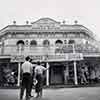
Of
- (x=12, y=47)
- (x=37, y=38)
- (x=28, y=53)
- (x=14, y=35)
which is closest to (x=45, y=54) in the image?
(x=28, y=53)

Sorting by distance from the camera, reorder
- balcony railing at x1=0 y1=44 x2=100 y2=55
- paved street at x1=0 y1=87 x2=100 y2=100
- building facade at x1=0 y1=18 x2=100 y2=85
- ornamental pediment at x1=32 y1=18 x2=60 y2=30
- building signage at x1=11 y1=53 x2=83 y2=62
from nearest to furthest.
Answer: paved street at x1=0 y1=87 x2=100 y2=100 → building signage at x1=11 y1=53 x2=83 y2=62 → building facade at x1=0 y1=18 x2=100 y2=85 → balcony railing at x1=0 y1=44 x2=100 y2=55 → ornamental pediment at x1=32 y1=18 x2=60 y2=30

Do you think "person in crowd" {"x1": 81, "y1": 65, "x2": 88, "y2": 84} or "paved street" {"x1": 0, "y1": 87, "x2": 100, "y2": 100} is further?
"person in crowd" {"x1": 81, "y1": 65, "x2": 88, "y2": 84}

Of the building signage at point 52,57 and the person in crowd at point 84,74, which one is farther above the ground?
→ the building signage at point 52,57

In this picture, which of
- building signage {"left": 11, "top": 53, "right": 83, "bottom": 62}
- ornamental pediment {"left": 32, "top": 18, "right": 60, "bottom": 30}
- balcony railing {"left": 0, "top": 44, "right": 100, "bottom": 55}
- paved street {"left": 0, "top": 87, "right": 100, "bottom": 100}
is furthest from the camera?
ornamental pediment {"left": 32, "top": 18, "right": 60, "bottom": 30}

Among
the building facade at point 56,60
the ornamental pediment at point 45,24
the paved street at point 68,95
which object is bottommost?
the paved street at point 68,95

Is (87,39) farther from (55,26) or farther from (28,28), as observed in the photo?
(28,28)

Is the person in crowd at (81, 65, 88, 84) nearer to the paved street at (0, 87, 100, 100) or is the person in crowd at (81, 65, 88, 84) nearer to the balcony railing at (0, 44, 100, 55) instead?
the balcony railing at (0, 44, 100, 55)

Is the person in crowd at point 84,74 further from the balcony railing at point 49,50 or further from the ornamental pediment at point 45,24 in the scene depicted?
the ornamental pediment at point 45,24

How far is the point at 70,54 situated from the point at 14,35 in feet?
34.8

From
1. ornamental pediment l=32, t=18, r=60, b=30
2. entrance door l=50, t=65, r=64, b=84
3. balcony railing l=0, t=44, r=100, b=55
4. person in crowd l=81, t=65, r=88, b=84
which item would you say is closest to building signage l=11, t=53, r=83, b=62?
balcony railing l=0, t=44, r=100, b=55

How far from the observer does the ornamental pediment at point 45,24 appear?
23.8 m

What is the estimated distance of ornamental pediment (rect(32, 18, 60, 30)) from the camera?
2384 centimetres

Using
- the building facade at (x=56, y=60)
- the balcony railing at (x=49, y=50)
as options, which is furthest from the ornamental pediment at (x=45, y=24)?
the balcony railing at (x=49, y=50)

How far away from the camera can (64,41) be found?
23.8 metres
